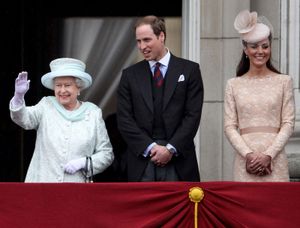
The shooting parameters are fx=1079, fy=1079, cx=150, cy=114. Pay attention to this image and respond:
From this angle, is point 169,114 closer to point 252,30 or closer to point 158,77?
point 158,77

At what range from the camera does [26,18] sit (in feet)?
38.1

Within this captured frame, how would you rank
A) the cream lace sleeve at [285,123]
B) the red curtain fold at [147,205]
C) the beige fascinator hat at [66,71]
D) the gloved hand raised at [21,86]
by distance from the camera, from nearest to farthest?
1. the red curtain fold at [147,205]
2. the gloved hand raised at [21,86]
3. the cream lace sleeve at [285,123]
4. the beige fascinator hat at [66,71]

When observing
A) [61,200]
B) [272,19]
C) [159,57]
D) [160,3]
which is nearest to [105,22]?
[160,3]

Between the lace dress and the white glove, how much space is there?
3.61 ft

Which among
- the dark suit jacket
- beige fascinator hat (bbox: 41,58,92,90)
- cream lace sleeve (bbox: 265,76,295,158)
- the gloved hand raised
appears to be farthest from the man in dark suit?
the gloved hand raised

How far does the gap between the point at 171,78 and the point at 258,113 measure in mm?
695

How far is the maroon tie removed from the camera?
26.5ft

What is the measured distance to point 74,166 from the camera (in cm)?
783

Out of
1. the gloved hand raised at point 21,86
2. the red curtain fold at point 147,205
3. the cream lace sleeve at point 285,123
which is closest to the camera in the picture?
the red curtain fold at point 147,205

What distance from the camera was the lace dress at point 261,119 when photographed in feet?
25.9

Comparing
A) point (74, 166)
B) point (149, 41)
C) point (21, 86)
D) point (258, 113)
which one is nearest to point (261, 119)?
point (258, 113)

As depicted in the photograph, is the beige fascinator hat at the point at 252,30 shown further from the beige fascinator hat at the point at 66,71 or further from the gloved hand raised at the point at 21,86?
the gloved hand raised at the point at 21,86

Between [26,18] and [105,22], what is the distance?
851 mm

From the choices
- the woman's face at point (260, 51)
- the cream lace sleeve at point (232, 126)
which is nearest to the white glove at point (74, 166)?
the cream lace sleeve at point (232, 126)
